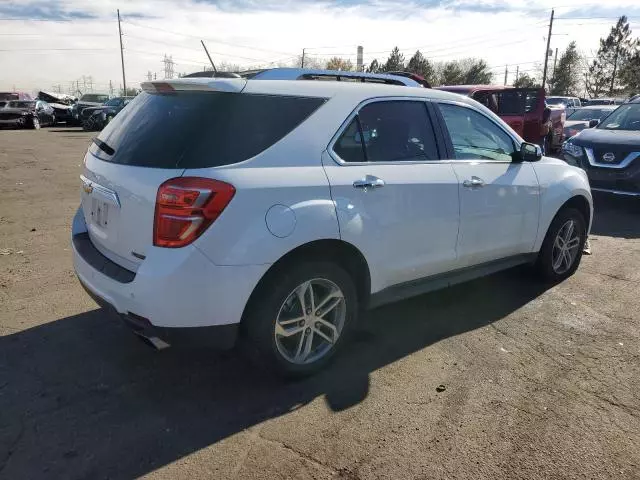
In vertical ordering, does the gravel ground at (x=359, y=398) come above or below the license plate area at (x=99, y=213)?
below

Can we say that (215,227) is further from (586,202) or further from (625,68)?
(625,68)

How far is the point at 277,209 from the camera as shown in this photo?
2.87 meters

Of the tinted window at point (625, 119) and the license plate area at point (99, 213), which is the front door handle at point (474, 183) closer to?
the license plate area at point (99, 213)

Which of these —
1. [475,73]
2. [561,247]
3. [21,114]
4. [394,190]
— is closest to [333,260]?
[394,190]

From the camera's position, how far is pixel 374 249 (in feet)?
11.1

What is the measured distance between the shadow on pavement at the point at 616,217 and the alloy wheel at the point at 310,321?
5.24 metres

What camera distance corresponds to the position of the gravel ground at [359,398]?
8.52ft

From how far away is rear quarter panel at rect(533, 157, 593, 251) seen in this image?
466 centimetres

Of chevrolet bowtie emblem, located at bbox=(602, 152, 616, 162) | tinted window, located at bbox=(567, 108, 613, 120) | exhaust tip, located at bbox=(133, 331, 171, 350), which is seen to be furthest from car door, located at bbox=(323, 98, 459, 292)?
tinted window, located at bbox=(567, 108, 613, 120)

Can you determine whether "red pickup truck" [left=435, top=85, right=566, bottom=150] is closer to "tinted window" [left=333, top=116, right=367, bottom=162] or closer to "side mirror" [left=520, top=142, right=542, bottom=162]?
"side mirror" [left=520, top=142, right=542, bottom=162]

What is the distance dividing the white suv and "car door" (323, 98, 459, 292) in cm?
1

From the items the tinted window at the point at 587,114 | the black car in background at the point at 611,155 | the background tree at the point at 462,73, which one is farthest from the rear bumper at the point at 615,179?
the background tree at the point at 462,73

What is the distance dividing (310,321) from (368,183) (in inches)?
36.4

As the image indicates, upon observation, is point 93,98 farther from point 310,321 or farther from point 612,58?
point 612,58
